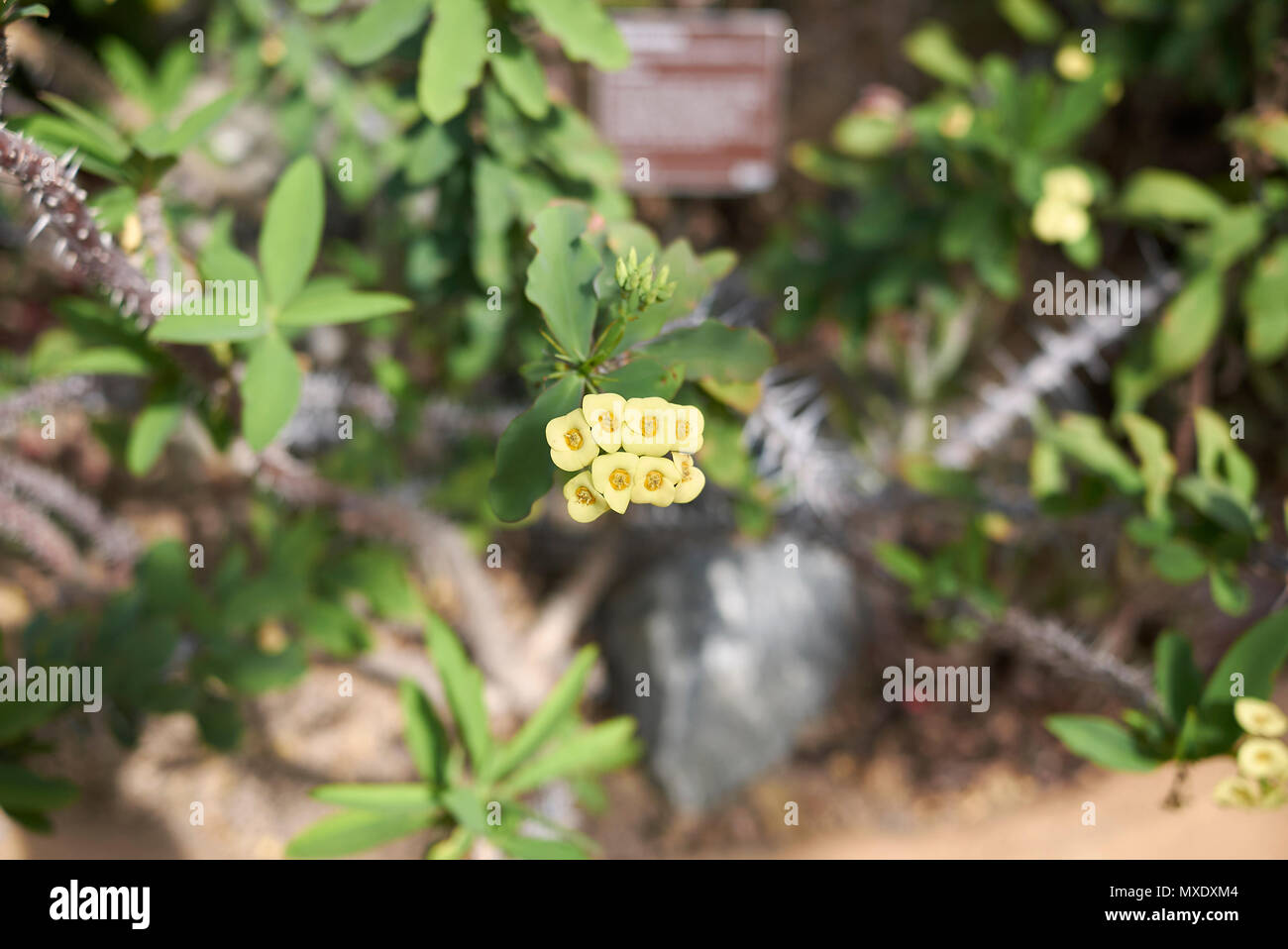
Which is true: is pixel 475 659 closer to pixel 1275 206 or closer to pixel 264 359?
pixel 264 359

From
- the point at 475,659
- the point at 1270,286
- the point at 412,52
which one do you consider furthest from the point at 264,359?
the point at 1270,286

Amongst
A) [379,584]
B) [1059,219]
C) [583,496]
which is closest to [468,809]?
[583,496]

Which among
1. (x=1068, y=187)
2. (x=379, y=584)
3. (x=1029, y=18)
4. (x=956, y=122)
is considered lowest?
(x=379, y=584)

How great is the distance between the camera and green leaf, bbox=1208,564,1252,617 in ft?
3.24

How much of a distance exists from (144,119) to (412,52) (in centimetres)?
144

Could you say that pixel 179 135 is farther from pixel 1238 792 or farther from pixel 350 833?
pixel 1238 792

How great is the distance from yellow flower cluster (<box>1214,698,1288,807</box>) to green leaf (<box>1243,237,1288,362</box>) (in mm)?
742

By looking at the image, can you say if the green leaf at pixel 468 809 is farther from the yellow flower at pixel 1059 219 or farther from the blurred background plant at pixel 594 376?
the yellow flower at pixel 1059 219

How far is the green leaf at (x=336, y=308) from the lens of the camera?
799 millimetres

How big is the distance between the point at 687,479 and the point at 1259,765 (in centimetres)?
67

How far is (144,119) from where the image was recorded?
2.03 metres

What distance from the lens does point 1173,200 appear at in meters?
1.36

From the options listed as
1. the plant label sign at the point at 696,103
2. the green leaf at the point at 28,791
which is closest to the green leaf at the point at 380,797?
the green leaf at the point at 28,791

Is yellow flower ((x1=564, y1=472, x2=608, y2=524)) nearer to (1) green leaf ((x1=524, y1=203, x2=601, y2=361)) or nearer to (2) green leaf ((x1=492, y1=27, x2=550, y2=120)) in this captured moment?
(1) green leaf ((x1=524, y1=203, x2=601, y2=361))
